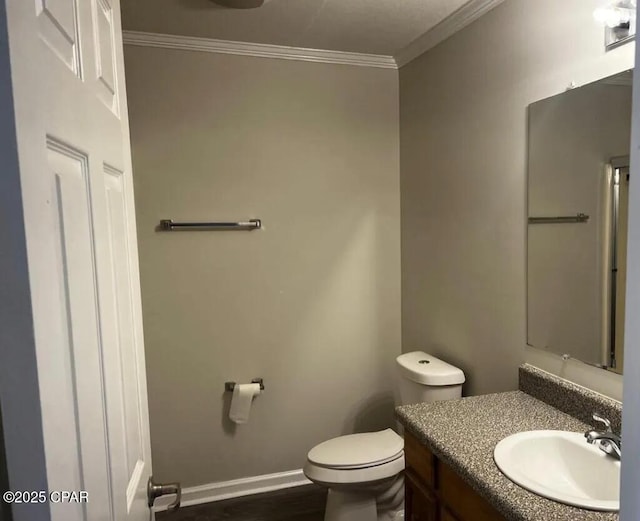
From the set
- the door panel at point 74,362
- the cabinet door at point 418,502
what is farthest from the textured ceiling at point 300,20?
the cabinet door at point 418,502

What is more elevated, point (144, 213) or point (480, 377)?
point (144, 213)

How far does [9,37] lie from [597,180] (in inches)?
60.4

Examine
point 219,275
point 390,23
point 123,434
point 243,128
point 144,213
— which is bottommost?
point 123,434

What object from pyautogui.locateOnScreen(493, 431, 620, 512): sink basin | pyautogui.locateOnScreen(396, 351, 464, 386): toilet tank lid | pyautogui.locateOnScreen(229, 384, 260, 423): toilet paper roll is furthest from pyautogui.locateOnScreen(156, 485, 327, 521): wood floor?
pyautogui.locateOnScreen(493, 431, 620, 512): sink basin

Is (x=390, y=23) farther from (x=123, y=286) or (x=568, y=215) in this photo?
(x=123, y=286)

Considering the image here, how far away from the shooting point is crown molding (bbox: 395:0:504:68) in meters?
1.89

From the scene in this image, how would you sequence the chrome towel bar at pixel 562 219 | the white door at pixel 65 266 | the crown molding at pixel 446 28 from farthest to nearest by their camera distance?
1. the crown molding at pixel 446 28
2. the chrome towel bar at pixel 562 219
3. the white door at pixel 65 266

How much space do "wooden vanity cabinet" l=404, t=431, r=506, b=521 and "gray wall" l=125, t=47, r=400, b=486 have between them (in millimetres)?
1105

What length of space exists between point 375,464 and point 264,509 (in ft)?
2.75

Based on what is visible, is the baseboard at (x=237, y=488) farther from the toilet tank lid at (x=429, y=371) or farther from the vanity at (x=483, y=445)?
the vanity at (x=483, y=445)

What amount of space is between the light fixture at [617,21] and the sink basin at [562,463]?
1.17 m

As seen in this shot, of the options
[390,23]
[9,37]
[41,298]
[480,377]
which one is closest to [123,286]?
[41,298]

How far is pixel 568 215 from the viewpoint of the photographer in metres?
1.55

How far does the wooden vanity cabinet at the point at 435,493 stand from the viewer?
1.22 m
